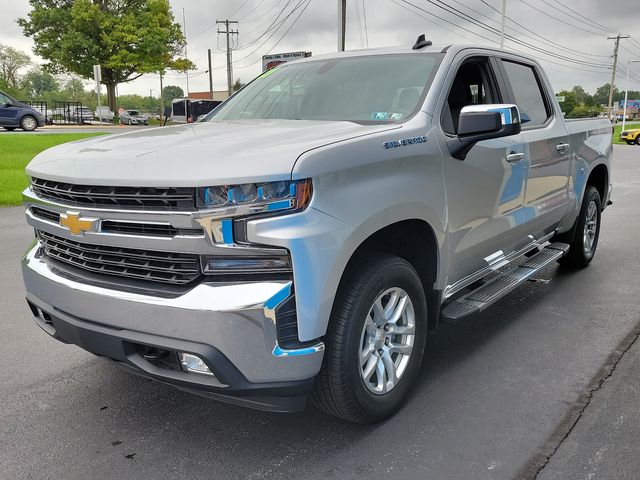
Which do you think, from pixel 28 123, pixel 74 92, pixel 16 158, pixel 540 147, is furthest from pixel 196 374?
pixel 74 92

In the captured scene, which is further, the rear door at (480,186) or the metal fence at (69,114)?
the metal fence at (69,114)

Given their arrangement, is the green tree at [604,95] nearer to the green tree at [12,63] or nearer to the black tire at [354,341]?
the green tree at [12,63]

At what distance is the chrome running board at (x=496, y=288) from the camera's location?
3629 millimetres

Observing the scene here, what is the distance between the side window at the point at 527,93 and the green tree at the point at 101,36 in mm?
40568

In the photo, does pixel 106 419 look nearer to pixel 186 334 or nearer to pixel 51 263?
pixel 51 263

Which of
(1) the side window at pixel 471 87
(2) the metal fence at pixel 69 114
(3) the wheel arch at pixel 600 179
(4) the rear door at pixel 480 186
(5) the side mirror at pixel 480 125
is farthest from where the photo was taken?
(2) the metal fence at pixel 69 114

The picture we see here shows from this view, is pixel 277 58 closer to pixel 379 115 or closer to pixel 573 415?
pixel 379 115

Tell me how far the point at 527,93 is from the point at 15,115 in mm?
24442

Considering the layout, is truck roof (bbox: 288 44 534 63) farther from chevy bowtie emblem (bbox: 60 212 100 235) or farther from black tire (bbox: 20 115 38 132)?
black tire (bbox: 20 115 38 132)

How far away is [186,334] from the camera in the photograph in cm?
241

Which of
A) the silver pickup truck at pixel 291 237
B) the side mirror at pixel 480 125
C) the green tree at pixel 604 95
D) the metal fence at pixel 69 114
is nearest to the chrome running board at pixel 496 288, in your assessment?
the silver pickup truck at pixel 291 237

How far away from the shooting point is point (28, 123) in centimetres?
2503

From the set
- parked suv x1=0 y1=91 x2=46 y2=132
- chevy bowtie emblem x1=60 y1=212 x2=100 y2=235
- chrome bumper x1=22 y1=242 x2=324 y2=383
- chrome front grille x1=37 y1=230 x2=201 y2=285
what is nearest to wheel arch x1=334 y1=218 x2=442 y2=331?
chrome bumper x1=22 y1=242 x2=324 y2=383

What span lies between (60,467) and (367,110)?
246cm
